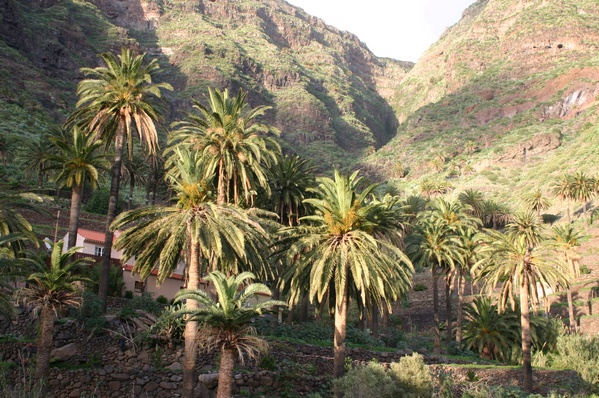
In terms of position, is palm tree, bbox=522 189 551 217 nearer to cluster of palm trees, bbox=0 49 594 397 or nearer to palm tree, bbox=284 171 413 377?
cluster of palm trees, bbox=0 49 594 397

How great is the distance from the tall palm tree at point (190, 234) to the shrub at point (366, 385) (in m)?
6.55

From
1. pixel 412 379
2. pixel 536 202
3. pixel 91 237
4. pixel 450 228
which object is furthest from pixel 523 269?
pixel 536 202

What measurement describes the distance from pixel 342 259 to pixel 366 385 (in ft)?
20.2

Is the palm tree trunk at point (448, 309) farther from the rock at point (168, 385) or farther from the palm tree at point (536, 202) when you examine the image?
the palm tree at point (536, 202)

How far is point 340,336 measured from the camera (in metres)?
26.4

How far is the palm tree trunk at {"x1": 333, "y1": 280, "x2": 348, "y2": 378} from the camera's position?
26.0 m

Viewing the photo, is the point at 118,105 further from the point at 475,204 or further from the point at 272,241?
the point at 475,204

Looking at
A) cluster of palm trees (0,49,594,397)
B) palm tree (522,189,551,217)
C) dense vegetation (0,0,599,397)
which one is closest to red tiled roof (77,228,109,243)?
dense vegetation (0,0,599,397)

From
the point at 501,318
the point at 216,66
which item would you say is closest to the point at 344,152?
the point at 216,66

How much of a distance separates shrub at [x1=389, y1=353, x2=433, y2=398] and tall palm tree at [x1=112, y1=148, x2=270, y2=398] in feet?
26.8

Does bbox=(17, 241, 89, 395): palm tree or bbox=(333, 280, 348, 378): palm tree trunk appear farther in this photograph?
bbox=(333, 280, 348, 378): palm tree trunk

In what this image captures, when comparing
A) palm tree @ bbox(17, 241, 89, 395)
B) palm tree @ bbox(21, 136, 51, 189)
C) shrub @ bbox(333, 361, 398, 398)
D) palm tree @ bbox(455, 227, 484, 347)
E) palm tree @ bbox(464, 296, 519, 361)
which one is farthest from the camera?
palm tree @ bbox(21, 136, 51, 189)

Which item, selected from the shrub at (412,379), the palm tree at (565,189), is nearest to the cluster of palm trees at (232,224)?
the shrub at (412,379)

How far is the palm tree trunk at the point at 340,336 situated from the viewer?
85.3ft
